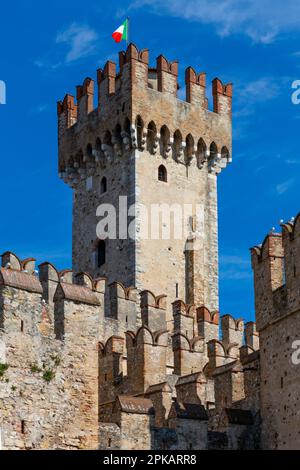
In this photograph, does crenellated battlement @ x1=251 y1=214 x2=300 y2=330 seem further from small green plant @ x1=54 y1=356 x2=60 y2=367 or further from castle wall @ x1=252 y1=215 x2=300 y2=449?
small green plant @ x1=54 y1=356 x2=60 y2=367

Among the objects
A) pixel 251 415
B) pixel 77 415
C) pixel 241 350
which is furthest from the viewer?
pixel 241 350

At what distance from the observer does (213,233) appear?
51062 millimetres

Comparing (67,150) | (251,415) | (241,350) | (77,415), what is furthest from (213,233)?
(77,415)

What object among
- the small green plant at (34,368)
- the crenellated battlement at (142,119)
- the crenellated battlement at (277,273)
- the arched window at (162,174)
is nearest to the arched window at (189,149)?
the crenellated battlement at (142,119)

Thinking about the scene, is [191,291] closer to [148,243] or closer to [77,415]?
[148,243]

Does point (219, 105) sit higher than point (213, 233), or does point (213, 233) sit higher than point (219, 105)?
point (219, 105)

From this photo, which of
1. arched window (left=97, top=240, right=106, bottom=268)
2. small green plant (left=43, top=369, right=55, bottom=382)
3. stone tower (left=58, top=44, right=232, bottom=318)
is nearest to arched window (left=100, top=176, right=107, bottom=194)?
stone tower (left=58, top=44, right=232, bottom=318)

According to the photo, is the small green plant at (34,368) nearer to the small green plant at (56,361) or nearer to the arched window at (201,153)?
the small green plant at (56,361)

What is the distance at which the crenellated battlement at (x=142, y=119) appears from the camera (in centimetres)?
4981

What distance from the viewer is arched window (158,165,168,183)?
5010 centimetres

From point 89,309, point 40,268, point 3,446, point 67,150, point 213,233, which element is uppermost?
point 67,150

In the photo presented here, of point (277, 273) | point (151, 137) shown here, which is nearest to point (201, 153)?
point (151, 137)

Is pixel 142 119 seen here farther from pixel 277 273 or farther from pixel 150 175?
pixel 277 273

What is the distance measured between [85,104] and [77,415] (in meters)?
25.0
